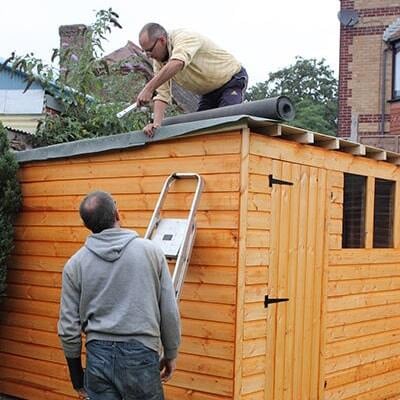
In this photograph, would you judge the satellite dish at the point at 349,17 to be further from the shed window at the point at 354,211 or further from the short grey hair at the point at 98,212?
the short grey hair at the point at 98,212

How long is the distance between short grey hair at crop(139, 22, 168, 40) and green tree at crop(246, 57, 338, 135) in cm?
3582

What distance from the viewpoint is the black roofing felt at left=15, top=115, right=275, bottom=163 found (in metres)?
4.79

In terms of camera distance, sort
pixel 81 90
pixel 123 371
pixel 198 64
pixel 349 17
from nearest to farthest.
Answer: pixel 123 371 → pixel 198 64 → pixel 81 90 → pixel 349 17

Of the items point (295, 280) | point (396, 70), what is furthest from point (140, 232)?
point (396, 70)

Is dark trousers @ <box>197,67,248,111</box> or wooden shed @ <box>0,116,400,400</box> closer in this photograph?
wooden shed @ <box>0,116,400,400</box>

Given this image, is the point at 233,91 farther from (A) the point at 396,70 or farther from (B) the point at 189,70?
(A) the point at 396,70

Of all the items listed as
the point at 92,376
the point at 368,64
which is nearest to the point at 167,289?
the point at 92,376

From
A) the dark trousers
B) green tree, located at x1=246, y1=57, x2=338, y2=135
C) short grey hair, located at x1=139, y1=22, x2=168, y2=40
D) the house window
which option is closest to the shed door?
the dark trousers

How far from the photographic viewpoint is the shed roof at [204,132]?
4.82 meters

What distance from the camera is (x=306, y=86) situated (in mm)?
45000

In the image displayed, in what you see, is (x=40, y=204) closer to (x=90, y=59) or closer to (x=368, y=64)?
(x=90, y=59)

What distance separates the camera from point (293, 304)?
5402mm

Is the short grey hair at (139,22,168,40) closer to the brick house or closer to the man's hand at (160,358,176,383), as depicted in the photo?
the man's hand at (160,358,176,383)

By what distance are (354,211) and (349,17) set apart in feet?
43.3
